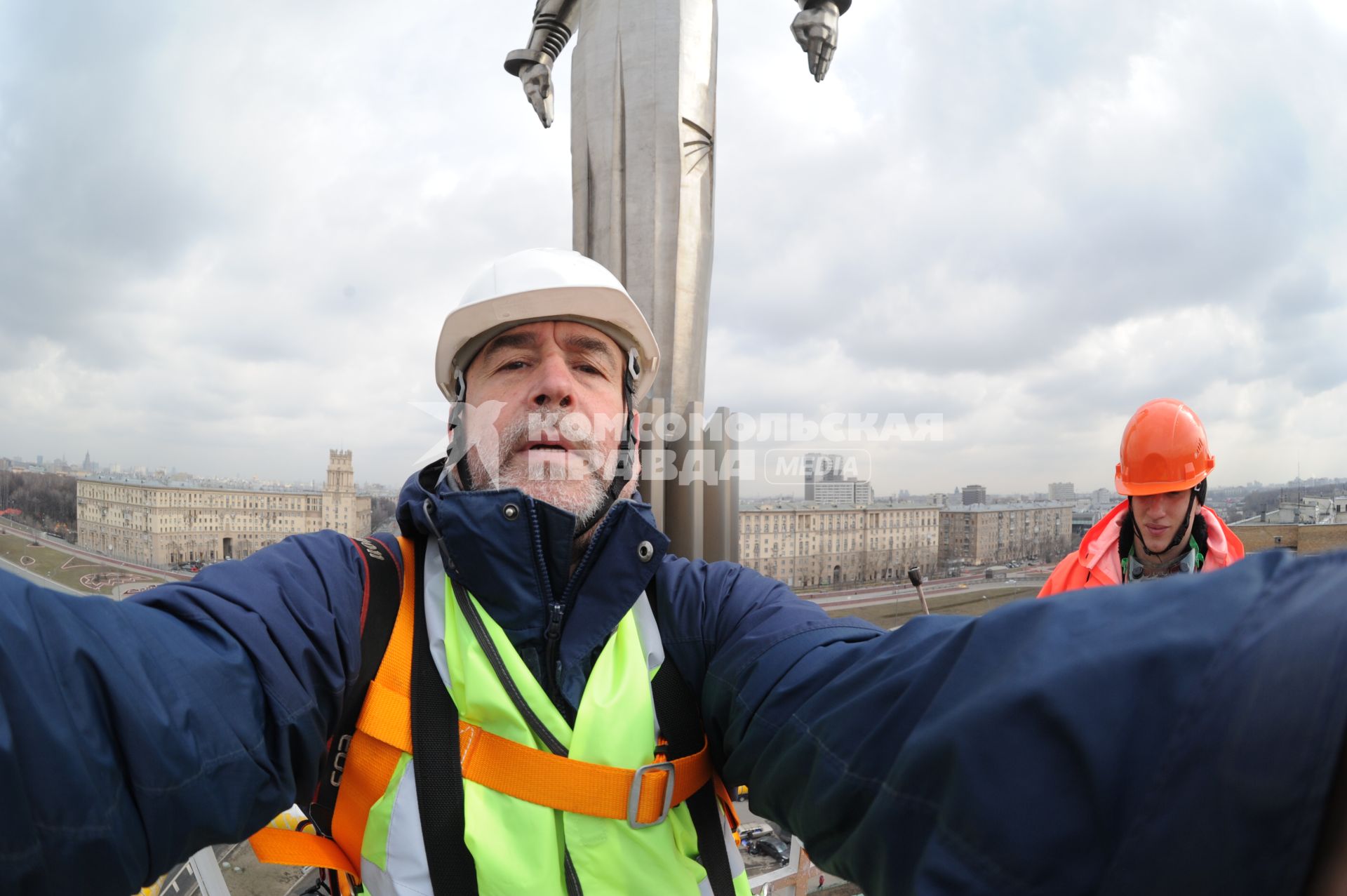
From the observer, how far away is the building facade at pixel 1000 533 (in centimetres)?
1773

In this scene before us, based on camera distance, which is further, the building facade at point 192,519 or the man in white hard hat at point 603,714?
the building facade at point 192,519

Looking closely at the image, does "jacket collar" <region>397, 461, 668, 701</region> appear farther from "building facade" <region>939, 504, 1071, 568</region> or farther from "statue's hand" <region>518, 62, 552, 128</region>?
"building facade" <region>939, 504, 1071, 568</region>

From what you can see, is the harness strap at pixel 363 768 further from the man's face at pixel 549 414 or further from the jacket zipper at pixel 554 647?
the man's face at pixel 549 414

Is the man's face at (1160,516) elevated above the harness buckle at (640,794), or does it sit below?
above

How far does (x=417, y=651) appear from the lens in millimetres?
1571

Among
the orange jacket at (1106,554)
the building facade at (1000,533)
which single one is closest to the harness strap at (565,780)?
the orange jacket at (1106,554)

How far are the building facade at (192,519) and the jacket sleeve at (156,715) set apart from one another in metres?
7.25

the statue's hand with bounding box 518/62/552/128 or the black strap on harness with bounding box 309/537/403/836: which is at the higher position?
the statue's hand with bounding box 518/62/552/128

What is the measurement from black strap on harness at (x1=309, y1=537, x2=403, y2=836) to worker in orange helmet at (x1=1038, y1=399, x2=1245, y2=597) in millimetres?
4105

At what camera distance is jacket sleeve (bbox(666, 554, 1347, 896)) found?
0.64m

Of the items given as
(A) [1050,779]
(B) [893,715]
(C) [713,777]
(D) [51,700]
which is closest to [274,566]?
(D) [51,700]

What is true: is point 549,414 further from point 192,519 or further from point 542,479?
point 192,519

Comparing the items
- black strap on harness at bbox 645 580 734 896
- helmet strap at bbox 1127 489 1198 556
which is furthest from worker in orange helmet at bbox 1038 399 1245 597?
black strap on harness at bbox 645 580 734 896

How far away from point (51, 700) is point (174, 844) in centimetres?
38
